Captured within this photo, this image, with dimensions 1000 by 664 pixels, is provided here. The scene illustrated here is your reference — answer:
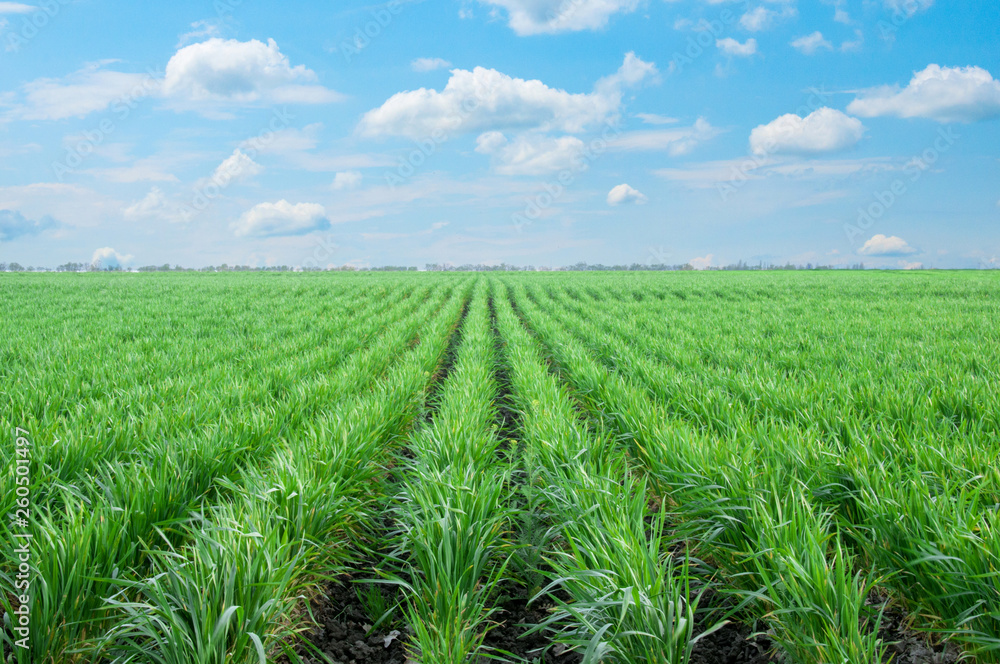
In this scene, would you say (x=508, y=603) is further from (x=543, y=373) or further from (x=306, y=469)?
(x=543, y=373)

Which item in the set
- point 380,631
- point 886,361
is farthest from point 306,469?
point 886,361

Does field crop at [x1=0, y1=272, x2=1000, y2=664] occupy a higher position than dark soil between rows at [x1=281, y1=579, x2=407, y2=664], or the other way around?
field crop at [x1=0, y1=272, x2=1000, y2=664]

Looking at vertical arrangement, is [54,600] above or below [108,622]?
above

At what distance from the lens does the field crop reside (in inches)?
81.2

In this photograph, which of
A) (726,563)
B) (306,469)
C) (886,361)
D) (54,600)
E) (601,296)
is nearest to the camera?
(54,600)

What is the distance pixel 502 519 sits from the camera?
9.67ft

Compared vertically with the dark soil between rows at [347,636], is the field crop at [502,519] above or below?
above

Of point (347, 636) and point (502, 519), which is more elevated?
point (502, 519)

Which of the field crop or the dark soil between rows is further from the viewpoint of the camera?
the dark soil between rows

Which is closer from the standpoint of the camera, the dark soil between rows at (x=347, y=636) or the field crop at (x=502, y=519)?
the field crop at (x=502, y=519)

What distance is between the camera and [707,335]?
10.2 meters

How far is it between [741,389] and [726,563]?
11.2 ft

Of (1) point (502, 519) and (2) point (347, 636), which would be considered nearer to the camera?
(2) point (347, 636)

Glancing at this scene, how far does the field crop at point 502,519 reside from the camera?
2.06 m
